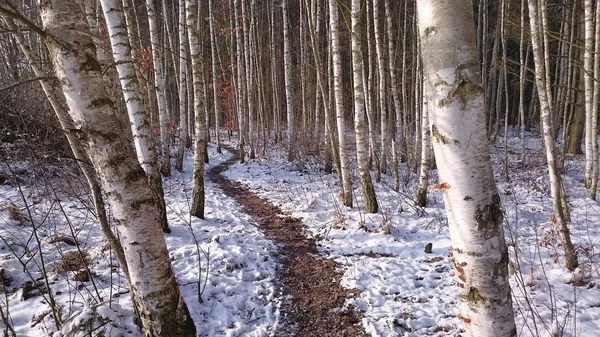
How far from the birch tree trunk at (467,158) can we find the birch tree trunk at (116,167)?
2069 mm

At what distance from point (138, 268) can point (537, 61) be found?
5015 millimetres

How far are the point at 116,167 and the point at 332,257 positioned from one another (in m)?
3.44

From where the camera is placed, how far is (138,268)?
2557mm

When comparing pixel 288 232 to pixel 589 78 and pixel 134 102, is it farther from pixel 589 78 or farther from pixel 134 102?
pixel 589 78

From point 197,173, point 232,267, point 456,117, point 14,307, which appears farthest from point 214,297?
point 456,117

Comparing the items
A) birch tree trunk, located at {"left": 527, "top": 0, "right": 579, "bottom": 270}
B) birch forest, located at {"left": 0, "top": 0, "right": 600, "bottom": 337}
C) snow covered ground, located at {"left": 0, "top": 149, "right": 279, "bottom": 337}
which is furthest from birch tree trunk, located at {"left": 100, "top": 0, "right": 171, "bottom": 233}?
birch tree trunk, located at {"left": 527, "top": 0, "right": 579, "bottom": 270}

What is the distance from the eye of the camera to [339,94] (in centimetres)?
650

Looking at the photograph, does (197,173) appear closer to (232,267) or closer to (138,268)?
(232,267)

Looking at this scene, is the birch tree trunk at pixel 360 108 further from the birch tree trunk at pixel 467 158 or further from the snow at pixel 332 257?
the birch tree trunk at pixel 467 158

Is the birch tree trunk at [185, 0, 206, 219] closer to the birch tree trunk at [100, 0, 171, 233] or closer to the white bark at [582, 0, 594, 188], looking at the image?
the birch tree trunk at [100, 0, 171, 233]

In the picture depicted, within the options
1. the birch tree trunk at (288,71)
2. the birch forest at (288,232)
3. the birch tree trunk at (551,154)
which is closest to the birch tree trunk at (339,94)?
the birch forest at (288,232)

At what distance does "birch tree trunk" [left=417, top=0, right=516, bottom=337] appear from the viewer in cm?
151

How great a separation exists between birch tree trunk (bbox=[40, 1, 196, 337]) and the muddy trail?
126 centimetres

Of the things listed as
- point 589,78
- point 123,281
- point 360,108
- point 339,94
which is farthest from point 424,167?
point 123,281
